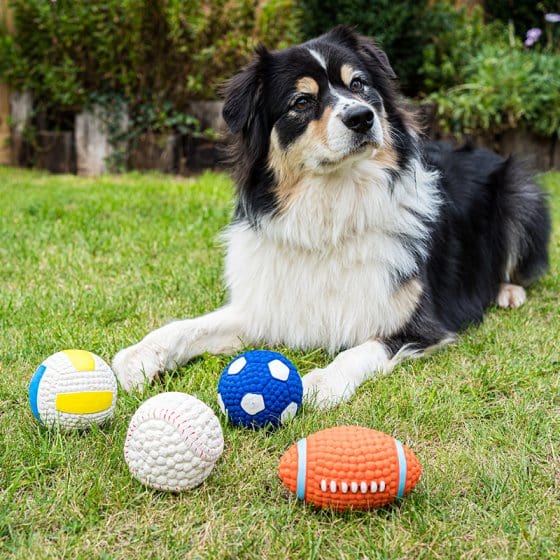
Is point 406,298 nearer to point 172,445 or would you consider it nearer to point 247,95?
point 247,95

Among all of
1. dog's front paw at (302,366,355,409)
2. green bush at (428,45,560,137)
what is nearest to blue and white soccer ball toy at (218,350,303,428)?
dog's front paw at (302,366,355,409)

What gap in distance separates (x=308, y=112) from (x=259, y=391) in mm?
1431

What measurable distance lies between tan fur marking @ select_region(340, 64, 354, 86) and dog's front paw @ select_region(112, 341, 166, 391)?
4.87 feet

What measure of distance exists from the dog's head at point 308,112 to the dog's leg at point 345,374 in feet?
2.74

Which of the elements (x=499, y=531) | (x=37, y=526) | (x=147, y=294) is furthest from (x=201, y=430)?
(x=147, y=294)

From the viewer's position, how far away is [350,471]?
6.10 feet

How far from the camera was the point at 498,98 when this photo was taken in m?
8.09

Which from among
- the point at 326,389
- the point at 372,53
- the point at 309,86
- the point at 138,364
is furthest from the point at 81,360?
the point at 372,53

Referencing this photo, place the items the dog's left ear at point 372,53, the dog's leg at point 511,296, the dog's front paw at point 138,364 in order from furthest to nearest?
the dog's leg at point 511,296 < the dog's left ear at point 372,53 < the dog's front paw at point 138,364

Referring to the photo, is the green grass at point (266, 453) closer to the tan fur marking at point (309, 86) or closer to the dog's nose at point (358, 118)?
the dog's nose at point (358, 118)

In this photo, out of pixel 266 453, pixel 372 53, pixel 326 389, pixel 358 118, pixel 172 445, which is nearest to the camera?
pixel 172 445

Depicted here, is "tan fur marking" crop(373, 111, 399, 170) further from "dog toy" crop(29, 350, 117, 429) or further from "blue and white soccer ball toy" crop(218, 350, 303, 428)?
"dog toy" crop(29, 350, 117, 429)

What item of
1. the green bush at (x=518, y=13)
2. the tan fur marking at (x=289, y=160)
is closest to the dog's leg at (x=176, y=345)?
the tan fur marking at (x=289, y=160)

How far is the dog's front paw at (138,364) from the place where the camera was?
2.77m
